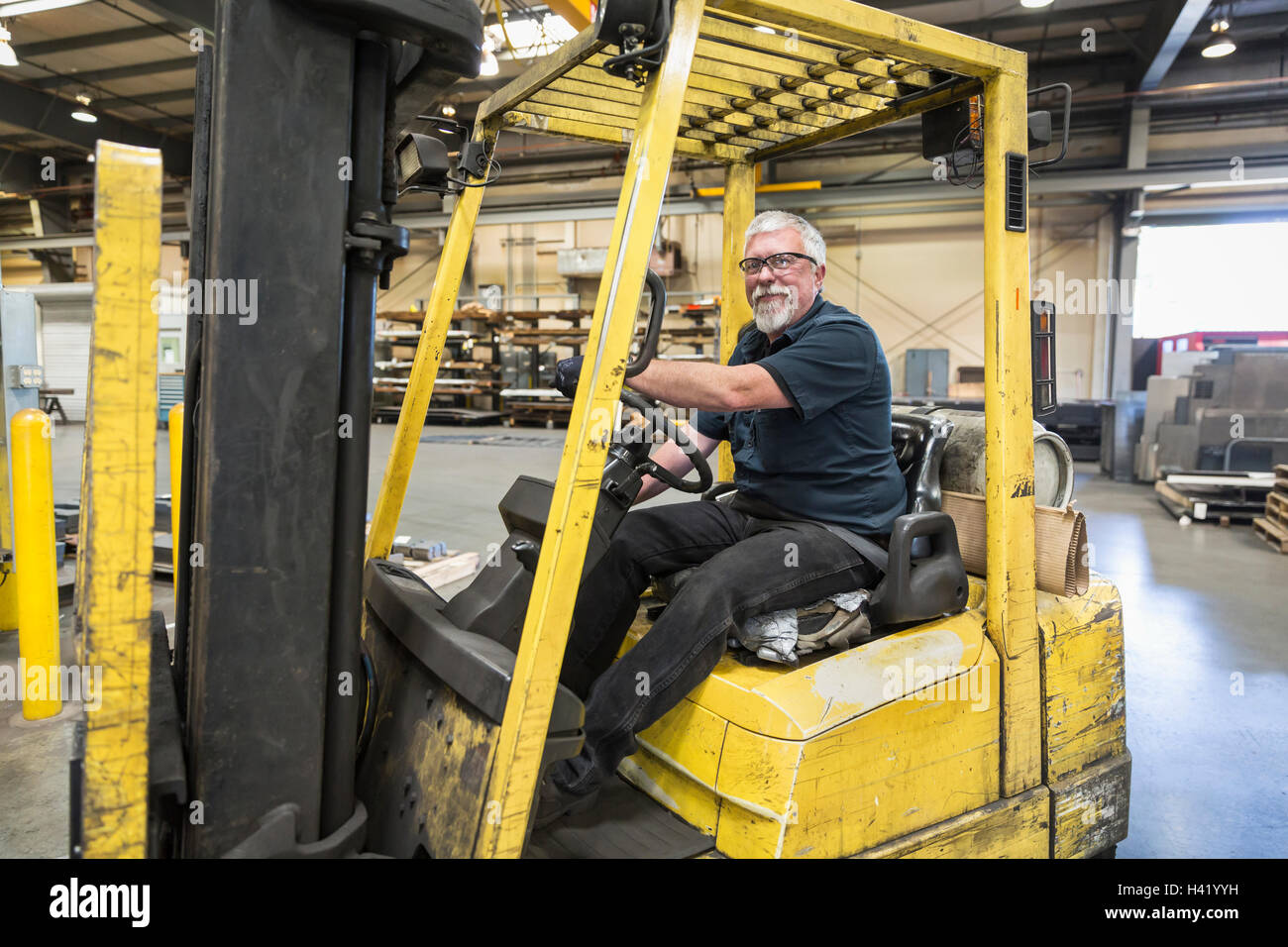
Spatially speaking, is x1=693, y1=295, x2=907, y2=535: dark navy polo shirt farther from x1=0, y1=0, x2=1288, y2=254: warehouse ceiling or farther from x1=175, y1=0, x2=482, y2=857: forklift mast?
x1=0, y1=0, x2=1288, y2=254: warehouse ceiling

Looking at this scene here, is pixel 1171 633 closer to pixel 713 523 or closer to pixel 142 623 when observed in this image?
pixel 713 523

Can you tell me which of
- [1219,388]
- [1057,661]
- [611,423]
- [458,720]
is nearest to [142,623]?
[458,720]

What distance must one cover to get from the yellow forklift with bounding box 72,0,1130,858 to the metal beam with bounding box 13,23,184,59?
15.6 m

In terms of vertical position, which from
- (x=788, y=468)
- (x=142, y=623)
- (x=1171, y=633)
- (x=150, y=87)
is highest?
(x=150, y=87)

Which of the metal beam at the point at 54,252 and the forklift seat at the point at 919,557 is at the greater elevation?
the metal beam at the point at 54,252

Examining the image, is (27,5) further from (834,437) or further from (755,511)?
(834,437)

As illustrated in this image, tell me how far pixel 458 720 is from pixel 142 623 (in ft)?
2.20

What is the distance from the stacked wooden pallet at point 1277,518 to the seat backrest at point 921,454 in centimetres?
633

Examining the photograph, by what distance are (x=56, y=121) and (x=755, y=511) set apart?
19.5 metres

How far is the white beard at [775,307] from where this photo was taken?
2588 mm

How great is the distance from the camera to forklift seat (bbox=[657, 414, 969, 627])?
2.27m

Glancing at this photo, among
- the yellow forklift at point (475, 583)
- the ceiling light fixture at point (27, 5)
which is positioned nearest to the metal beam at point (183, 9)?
the ceiling light fixture at point (27, 5)

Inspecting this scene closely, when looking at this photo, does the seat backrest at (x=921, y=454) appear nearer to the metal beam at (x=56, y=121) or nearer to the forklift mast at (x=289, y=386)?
the forklift mast at (x=289, y=386)

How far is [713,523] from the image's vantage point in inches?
107
